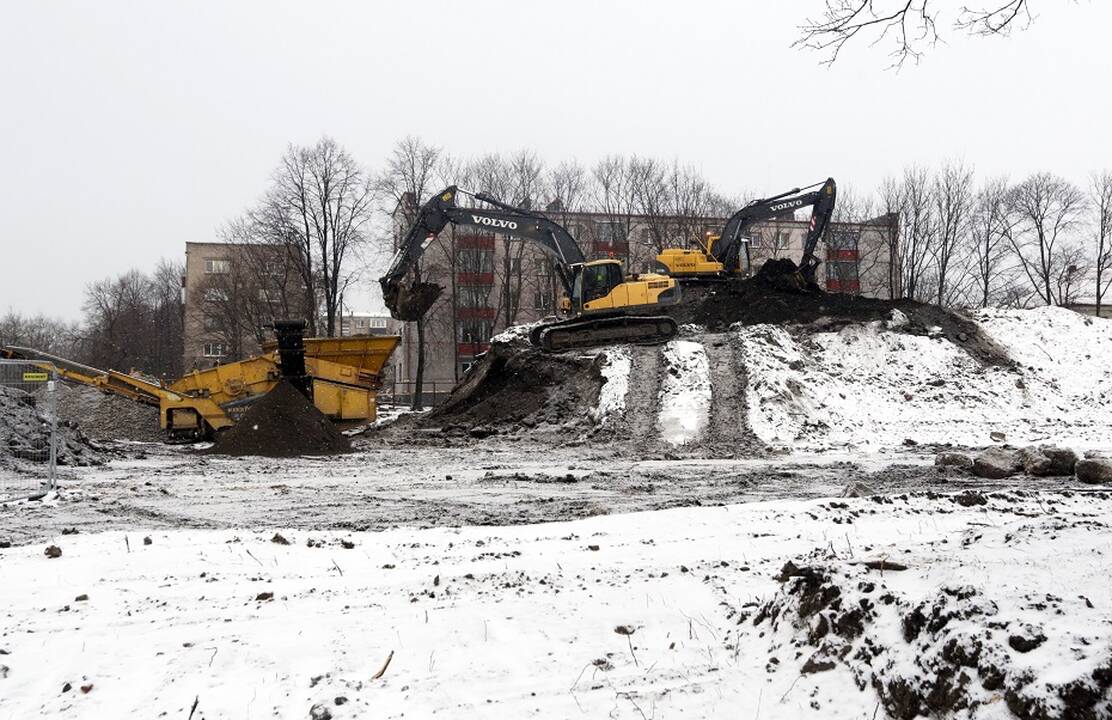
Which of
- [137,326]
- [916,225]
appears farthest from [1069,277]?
[137,326]

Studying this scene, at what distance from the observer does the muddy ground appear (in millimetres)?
→ 8086

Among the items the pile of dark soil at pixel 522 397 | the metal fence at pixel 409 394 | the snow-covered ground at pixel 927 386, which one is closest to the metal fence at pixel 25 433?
the pile of dark soil at pixel 522 397

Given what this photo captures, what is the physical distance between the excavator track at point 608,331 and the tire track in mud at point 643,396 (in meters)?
0.65

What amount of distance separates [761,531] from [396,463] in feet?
28.0

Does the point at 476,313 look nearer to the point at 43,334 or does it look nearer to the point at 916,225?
the point at 916,225

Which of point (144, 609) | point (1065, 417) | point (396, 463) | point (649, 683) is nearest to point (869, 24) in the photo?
point (649, 683)

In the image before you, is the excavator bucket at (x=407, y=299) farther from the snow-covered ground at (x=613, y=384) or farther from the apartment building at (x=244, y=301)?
the apartment building at (x=244, y=301)

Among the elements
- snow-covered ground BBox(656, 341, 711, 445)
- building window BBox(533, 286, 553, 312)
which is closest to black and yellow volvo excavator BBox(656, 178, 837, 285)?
snow-covered ground BBox(656, 341, 711, 445)

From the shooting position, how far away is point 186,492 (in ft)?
32.8

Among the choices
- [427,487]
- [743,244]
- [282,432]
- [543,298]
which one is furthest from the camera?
[543,298]

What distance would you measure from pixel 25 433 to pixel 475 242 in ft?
107

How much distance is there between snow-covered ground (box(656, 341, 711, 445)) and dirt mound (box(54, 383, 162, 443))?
13379 millimetres

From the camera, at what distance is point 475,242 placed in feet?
144

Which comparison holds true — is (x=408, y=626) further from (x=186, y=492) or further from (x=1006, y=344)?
(x=1006, y=344)
